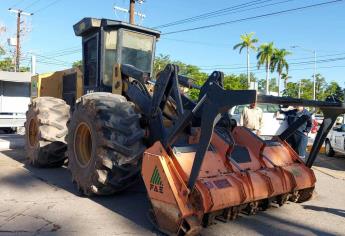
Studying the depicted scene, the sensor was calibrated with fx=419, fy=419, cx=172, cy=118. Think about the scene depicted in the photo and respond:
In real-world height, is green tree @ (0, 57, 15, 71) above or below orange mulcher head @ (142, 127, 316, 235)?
above

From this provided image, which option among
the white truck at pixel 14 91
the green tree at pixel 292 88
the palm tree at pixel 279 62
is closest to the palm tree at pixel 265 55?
the palm tree at pixel 279 62

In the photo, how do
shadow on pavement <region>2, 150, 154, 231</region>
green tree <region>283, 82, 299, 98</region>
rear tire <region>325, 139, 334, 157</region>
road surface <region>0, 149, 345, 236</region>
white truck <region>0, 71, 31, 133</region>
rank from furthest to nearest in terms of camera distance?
green tree <region>283, 82, 299, 98</region> < white truck <region>0, 71, 31, 133</region> < rear tire <region>325, 139, 334, 157</region> < shadow on pavement <region>2, 150, 154, 231</region> < road surface <region>0, 149, 345, 236</region>

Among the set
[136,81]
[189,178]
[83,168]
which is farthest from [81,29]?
[189,178]

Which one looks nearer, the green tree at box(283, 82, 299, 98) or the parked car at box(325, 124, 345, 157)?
the parked car at box(325, 124, 345, 157)

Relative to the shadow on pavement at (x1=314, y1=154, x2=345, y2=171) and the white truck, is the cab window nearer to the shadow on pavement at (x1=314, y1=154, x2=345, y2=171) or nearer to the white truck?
the shadow on pavement at (x1=314, y1=154, x2=345, y2=171)

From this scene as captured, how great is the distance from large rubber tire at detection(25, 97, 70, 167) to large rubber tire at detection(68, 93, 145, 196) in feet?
7.08

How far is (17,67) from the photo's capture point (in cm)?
3641

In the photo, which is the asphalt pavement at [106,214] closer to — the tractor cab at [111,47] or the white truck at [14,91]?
the tractor cab at [111,47]

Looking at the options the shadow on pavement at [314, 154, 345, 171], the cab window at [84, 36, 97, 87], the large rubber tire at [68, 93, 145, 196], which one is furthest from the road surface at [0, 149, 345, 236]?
the shadow on pavement at [314, 154, 345, 171]

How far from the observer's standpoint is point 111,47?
7492mm

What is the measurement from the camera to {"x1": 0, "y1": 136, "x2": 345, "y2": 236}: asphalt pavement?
4.85m

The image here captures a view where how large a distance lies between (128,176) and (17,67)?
33753 mm

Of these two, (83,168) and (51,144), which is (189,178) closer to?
(83,168)

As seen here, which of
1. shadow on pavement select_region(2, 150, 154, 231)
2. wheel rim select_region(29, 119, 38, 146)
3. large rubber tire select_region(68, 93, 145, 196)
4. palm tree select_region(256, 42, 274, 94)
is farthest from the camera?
palm tree select_region(256, 42, 274, 94)
